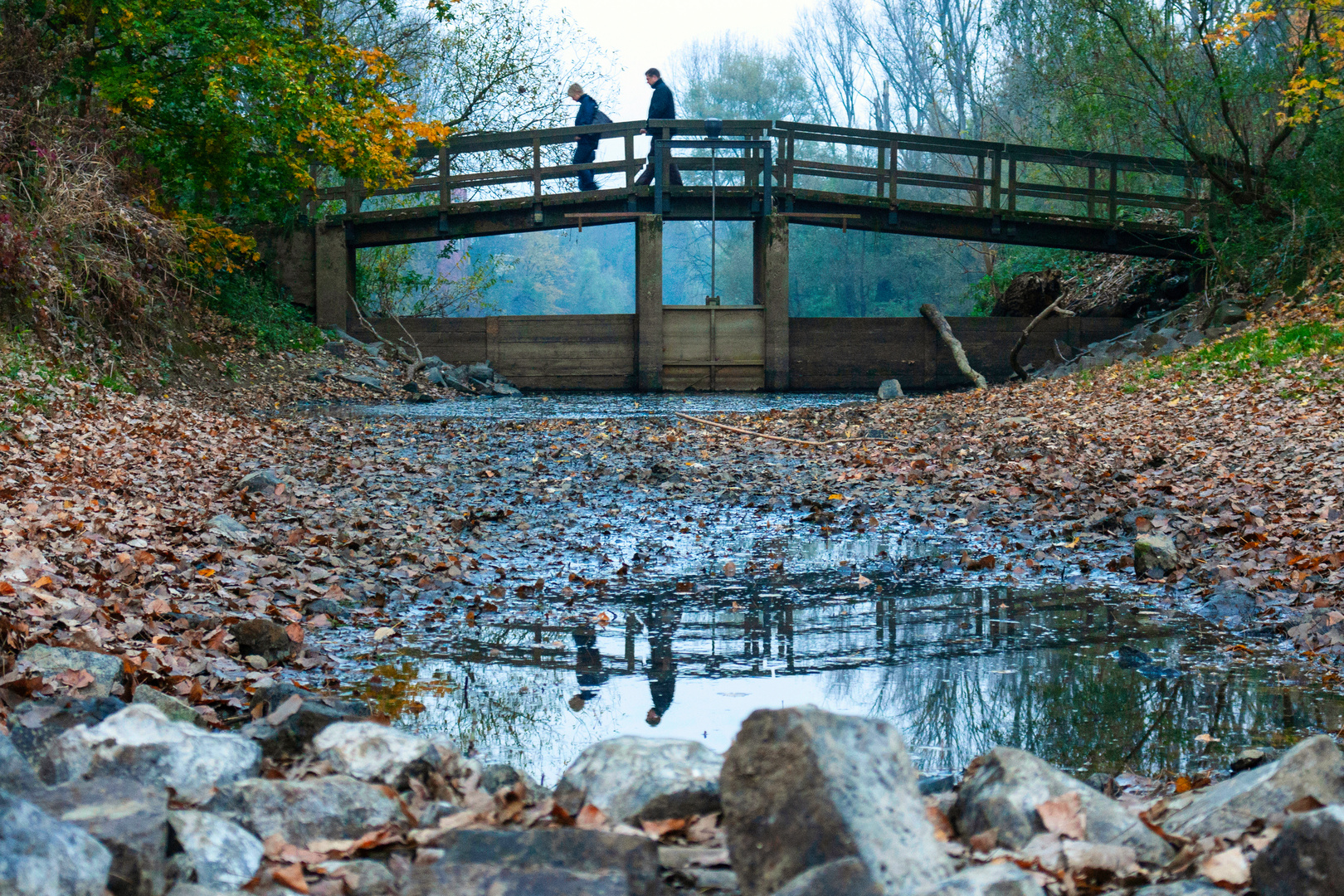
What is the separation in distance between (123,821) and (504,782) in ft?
3.37

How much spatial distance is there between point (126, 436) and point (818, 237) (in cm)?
3514

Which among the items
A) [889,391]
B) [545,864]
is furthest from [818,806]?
[889,391]

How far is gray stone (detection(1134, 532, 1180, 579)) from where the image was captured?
18.9 feet

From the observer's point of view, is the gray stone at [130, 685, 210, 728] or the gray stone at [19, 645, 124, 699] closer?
the gray stone at [130, 685, 210, 728]

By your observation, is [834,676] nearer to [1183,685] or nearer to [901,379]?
[1183,685]

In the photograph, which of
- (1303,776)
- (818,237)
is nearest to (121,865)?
(1303,776)

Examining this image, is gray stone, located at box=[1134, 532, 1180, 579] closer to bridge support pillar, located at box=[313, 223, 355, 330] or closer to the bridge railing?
the bridge railing

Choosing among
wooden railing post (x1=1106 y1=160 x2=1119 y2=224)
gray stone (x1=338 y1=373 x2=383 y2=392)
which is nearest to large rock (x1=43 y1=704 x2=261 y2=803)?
gray stone (x1=338 y1=373 x2=383 y2=392)

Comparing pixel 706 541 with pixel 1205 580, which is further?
pixel 706 541

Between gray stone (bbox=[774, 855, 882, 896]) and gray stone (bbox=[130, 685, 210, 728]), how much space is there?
2.11 metres

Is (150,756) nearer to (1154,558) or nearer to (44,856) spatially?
(44,856)

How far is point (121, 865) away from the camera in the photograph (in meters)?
1.95

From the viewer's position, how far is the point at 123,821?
2.01m

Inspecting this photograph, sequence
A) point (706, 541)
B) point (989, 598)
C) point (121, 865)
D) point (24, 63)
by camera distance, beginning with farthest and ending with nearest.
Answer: point (24, 63), point (706, 541), point (989, 598), point (121, 865)
